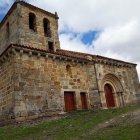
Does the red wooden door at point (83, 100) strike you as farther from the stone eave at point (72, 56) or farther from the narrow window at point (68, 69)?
the stone eave at point (72, 56)

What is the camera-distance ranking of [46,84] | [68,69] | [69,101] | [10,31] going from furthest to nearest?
[10,31], [68,69], [69,101], [46,84]

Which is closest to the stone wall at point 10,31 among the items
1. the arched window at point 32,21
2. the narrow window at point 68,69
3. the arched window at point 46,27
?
the arched window at point 32,21

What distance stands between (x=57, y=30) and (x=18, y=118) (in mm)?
10350

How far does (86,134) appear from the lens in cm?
795

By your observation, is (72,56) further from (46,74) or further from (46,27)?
(46,27)

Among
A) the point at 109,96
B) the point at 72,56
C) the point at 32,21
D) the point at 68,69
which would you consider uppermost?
the point at 32,21

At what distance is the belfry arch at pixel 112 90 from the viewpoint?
60.6 feet

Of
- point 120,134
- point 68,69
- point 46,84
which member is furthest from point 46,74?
point 120,134

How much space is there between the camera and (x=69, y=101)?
15.5 meters

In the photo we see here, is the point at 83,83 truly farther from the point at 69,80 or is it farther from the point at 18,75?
the point at 18,75

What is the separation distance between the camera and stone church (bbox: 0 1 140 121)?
13133 millimetres

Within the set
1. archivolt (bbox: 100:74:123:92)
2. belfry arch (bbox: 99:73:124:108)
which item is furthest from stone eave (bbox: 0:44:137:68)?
belfry arch (bbox: 99:73:124:108)

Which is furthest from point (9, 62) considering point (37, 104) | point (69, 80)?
point (69, 80)

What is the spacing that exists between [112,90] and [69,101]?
533cm
